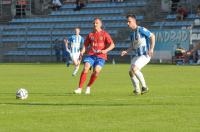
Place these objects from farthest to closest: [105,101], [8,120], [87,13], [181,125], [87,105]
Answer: [87,13], [105,101], [87,105], [8,120], [181,125]

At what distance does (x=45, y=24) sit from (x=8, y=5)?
5878mm

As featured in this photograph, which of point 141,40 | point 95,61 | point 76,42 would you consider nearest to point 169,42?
point 76,42

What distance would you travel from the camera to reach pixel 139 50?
19.2 m

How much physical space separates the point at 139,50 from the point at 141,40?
377 mm

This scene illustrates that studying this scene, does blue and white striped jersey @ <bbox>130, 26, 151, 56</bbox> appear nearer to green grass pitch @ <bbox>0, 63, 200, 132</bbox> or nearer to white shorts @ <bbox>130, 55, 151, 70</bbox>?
white shorts @ <bbox>130, 55, 151, 70</bbox>

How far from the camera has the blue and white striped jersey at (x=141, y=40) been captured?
18.9 meters

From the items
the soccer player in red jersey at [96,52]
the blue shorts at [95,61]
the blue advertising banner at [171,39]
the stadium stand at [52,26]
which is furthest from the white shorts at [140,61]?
the stadium stand at [52,26]

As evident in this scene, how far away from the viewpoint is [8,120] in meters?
12.1

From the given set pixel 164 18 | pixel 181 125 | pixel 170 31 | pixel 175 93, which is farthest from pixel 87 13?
pixel 181 125

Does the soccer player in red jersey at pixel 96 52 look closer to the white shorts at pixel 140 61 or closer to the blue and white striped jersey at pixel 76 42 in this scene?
the white shorts at pixel 140 61

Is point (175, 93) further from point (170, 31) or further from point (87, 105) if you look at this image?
point (170, 31)

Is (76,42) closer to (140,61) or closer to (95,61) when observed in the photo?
(95,61)

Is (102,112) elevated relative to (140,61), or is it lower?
lower

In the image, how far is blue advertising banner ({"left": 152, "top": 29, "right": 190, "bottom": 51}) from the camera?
4812cm
